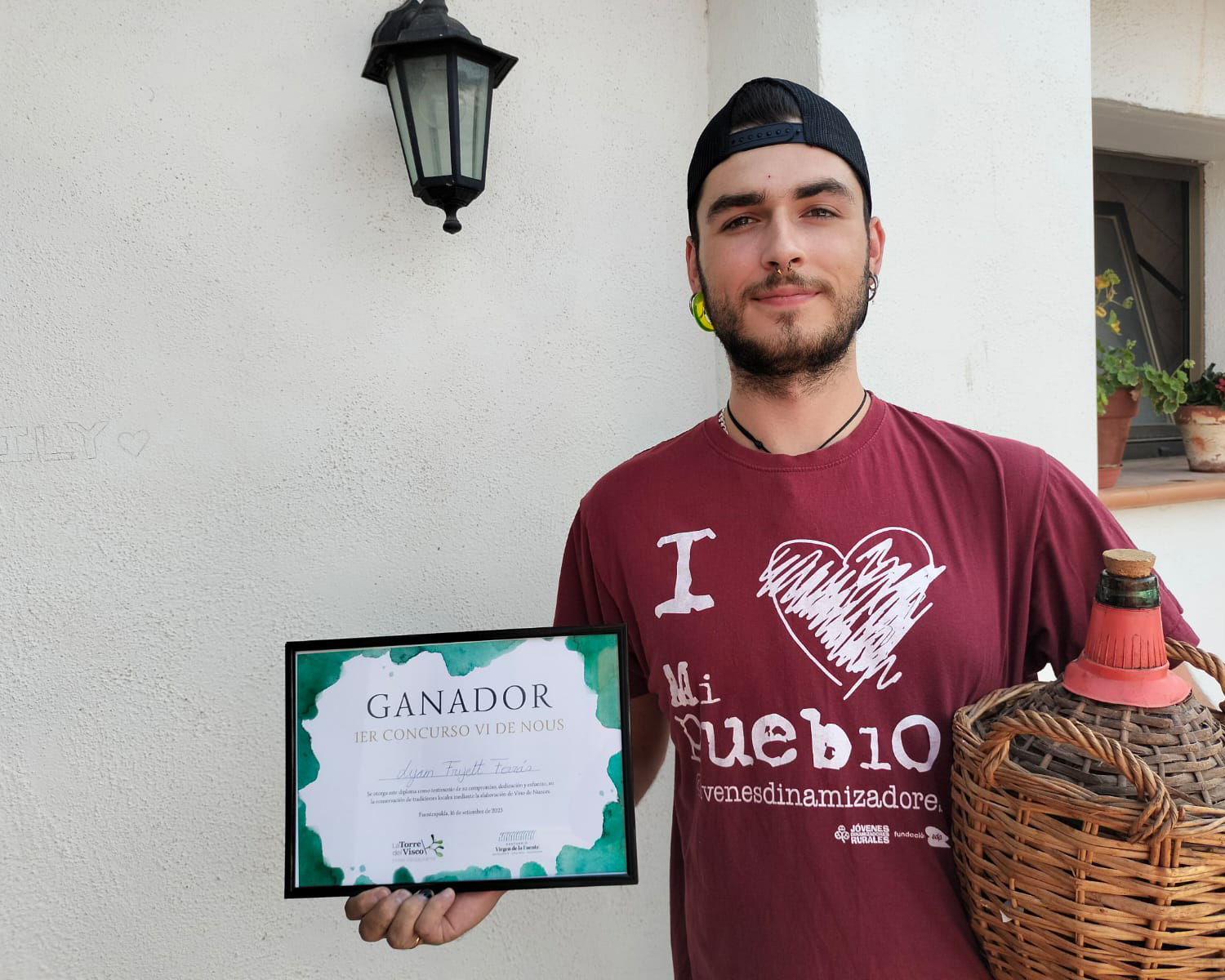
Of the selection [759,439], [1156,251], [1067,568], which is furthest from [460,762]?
[1156,251]

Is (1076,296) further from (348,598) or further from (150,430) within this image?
(150,430)

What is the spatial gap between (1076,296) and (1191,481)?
1031mm

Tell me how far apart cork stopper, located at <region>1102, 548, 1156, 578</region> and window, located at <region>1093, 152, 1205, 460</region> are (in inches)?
113

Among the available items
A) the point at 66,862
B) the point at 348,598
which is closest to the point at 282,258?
the point at 348,598

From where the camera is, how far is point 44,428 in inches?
62.9

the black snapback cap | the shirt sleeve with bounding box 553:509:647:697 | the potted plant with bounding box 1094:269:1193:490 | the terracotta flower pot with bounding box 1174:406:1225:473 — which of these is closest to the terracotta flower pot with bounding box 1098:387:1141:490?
the potted plant with bounding box 1094:269:1193:490

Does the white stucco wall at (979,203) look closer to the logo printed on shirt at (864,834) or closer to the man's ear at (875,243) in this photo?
the man's ear at (875,243)

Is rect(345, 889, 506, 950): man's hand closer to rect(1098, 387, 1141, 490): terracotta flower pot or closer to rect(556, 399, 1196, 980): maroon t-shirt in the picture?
rect(556, 399, 1196, 980): maroon t-shirt

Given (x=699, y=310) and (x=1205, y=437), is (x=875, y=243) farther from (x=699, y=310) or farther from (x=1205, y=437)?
(x=1205, y=437)

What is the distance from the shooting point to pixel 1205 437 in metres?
3.09

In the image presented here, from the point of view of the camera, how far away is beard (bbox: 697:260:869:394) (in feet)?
4.30

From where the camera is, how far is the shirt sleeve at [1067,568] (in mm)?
1192

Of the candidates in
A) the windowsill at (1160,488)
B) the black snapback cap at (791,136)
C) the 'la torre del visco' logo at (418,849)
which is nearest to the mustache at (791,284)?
the black snapback cap at (791,136)

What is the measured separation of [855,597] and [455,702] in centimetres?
58
